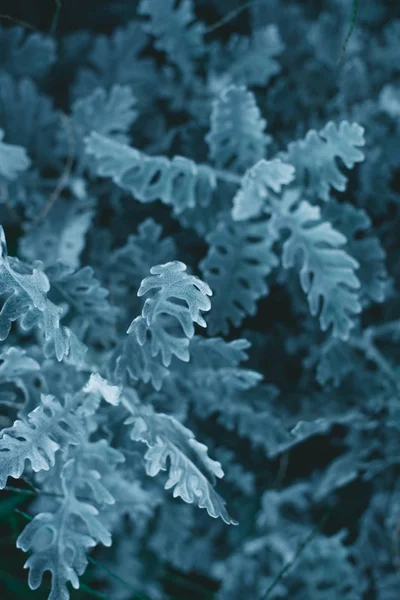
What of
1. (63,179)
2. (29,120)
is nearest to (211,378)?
(63,179)

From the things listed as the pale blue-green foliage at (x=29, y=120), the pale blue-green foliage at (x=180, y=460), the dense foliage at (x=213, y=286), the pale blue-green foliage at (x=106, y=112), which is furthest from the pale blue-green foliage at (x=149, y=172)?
the pale blue-green foliage at (x=180, y=460)

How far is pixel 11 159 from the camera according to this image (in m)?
0.93

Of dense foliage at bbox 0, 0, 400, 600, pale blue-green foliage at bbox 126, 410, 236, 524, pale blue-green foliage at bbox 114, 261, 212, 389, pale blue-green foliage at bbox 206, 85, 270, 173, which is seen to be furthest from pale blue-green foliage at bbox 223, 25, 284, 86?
pale blue-green foliage at bbox 126, 410, 236, 524

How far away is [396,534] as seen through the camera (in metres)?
1.12

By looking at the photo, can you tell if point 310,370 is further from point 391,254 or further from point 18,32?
point 18,32

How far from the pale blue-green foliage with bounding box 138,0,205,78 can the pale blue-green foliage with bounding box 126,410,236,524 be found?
619 mm

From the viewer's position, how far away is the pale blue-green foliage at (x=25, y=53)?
1.07 meters

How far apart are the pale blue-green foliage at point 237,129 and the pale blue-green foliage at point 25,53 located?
34 cm

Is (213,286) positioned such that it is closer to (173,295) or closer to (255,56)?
(173,295)

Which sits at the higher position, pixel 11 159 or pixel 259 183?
pixel 259 183

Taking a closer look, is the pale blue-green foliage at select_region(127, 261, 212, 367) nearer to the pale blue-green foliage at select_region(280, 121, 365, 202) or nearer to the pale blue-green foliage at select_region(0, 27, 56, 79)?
the pale blue-green foliage at select_region(280, 121, 365, 202)

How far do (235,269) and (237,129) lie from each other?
0.20 metres

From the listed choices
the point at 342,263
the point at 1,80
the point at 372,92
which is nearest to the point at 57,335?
the point at 342,263

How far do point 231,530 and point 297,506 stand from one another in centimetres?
13
